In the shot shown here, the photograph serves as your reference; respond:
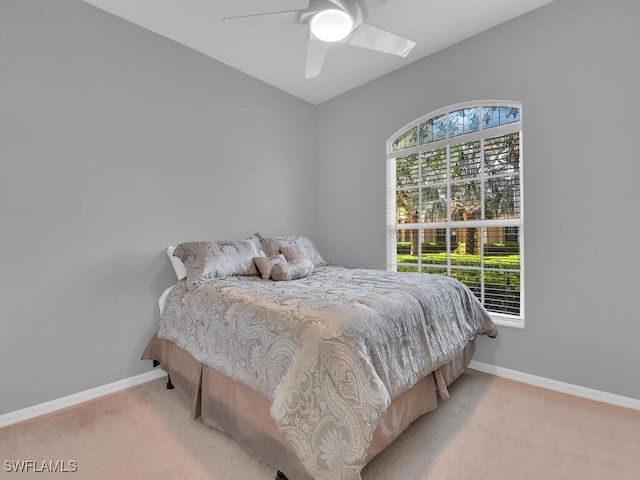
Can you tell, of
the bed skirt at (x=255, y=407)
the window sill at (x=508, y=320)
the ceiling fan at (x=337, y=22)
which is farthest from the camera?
the window sill at (x=508, y=320)

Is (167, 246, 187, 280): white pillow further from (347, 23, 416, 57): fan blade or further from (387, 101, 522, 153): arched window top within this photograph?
(387, 101, 522, 153): arched window top

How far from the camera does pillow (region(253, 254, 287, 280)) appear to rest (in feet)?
8.27

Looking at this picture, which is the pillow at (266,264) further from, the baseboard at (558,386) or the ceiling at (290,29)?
the baseboard at (558,386)

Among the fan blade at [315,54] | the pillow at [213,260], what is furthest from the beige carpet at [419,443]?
the fan blade at [315,54]

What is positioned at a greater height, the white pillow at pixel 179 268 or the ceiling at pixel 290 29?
the ceiling at pixel 290 29

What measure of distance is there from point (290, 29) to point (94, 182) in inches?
76.6

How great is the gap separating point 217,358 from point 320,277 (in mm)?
1074

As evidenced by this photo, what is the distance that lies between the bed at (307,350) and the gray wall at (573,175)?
464 mm

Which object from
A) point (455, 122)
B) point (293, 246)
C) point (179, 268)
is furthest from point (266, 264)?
point (455, 122)

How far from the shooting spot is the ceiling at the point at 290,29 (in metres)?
2.27

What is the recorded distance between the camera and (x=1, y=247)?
1.91m

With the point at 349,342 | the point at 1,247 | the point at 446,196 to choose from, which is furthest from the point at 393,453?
the point at 1,247

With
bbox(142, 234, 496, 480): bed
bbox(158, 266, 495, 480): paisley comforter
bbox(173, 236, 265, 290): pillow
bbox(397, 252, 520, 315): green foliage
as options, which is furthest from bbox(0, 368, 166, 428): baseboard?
bbox(397, 252, 520, 315): green foliage

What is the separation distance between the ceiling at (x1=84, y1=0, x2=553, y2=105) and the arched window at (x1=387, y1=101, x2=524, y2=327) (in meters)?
0.63
